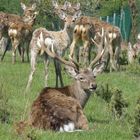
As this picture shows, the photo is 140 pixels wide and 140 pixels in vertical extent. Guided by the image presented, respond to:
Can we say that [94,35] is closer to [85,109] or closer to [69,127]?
[85,109]

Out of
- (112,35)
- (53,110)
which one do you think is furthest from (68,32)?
(53,110)

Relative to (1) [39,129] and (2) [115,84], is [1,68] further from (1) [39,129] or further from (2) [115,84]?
(1) [39,129]

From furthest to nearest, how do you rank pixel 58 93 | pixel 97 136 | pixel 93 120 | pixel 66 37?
pixel 66 37
pixel 93 120
pixel 58 93
pixel 97 136

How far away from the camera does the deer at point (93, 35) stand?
21.1 metres

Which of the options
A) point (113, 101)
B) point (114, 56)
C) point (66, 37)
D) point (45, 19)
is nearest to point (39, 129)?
point (113, 101)

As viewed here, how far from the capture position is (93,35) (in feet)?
70.7

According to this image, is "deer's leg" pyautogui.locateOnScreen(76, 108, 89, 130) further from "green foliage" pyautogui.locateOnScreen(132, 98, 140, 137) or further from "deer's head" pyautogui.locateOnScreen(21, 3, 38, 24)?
"deer's head" pyautogui.locateOnScreen(21, 3, 38, 24)

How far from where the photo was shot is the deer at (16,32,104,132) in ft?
32.4

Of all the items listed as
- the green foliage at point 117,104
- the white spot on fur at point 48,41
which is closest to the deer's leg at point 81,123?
the green foliage at point 117,104

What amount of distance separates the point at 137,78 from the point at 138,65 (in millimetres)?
934

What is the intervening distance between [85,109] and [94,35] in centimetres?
891

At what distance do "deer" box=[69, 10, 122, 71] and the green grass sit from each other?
1459 mm

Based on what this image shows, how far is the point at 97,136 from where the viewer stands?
9.64 meters

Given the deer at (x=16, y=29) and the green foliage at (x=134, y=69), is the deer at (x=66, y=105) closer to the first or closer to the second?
the green foliage at (x=134, y=69)
